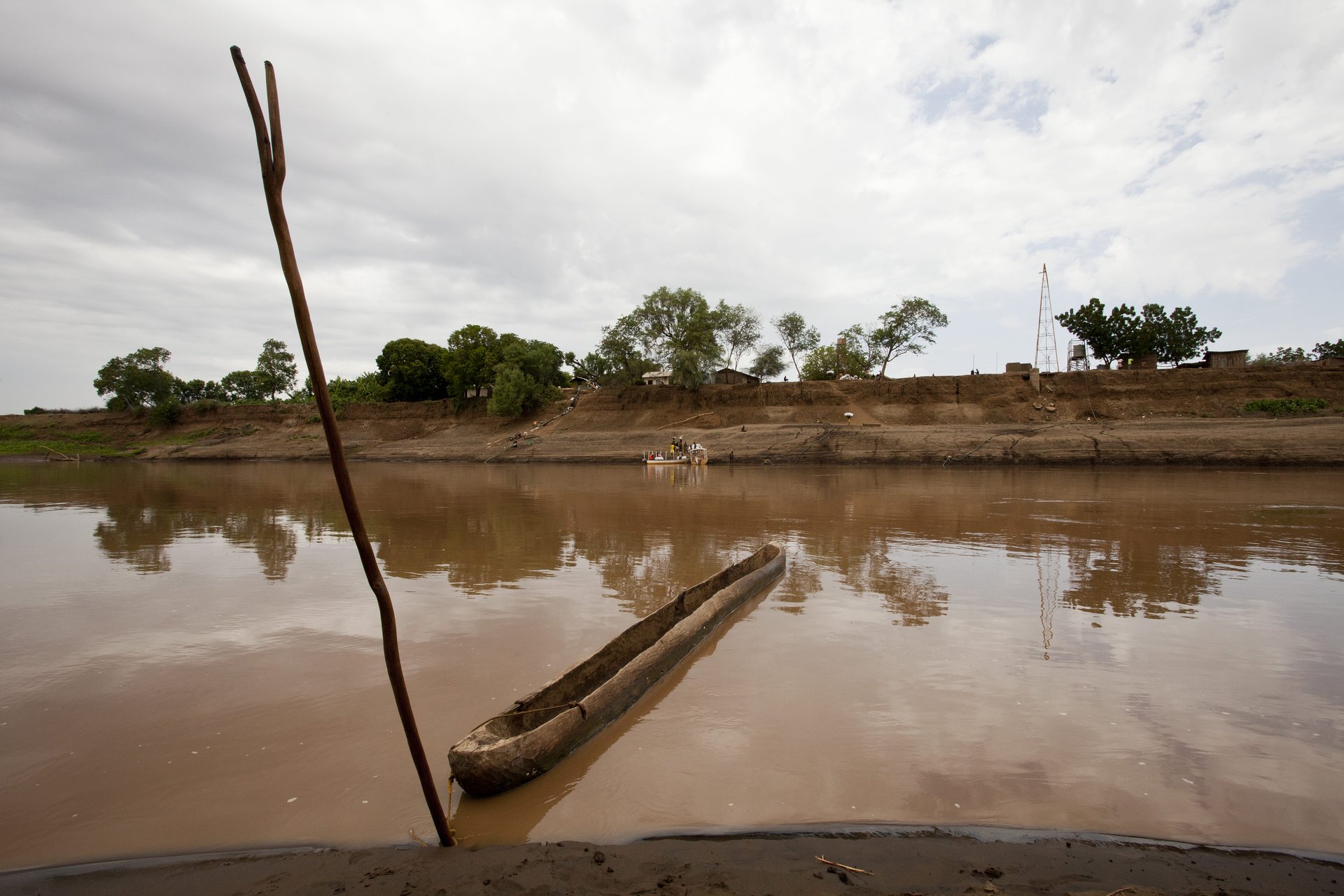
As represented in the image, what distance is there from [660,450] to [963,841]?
1564 inches

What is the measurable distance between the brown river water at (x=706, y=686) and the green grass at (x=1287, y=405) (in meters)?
28.7

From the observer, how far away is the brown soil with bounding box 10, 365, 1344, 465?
100 ft

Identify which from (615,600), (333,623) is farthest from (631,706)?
(333,623)

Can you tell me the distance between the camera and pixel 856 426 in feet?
137

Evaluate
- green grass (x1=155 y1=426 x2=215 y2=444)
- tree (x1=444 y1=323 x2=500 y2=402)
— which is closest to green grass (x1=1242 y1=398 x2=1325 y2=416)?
tree (x1=444 y1=323 x2=500 y2=402)

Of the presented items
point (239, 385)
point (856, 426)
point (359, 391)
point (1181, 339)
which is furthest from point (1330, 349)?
point (239, 385)

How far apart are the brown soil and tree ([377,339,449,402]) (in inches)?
187

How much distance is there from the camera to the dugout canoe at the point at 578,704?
3.85 metres

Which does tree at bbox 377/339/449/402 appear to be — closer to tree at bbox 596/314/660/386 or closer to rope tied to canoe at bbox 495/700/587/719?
tree at bbox 596/314/660/386

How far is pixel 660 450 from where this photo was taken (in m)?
43.2

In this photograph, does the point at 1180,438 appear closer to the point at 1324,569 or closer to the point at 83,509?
the point at 1324,569

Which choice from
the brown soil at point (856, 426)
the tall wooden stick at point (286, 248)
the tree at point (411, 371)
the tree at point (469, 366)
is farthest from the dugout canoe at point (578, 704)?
the tree at point (411, 371)

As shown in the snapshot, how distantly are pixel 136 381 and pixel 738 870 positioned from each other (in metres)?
79.1

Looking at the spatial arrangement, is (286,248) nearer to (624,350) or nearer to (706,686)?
(706,686)
